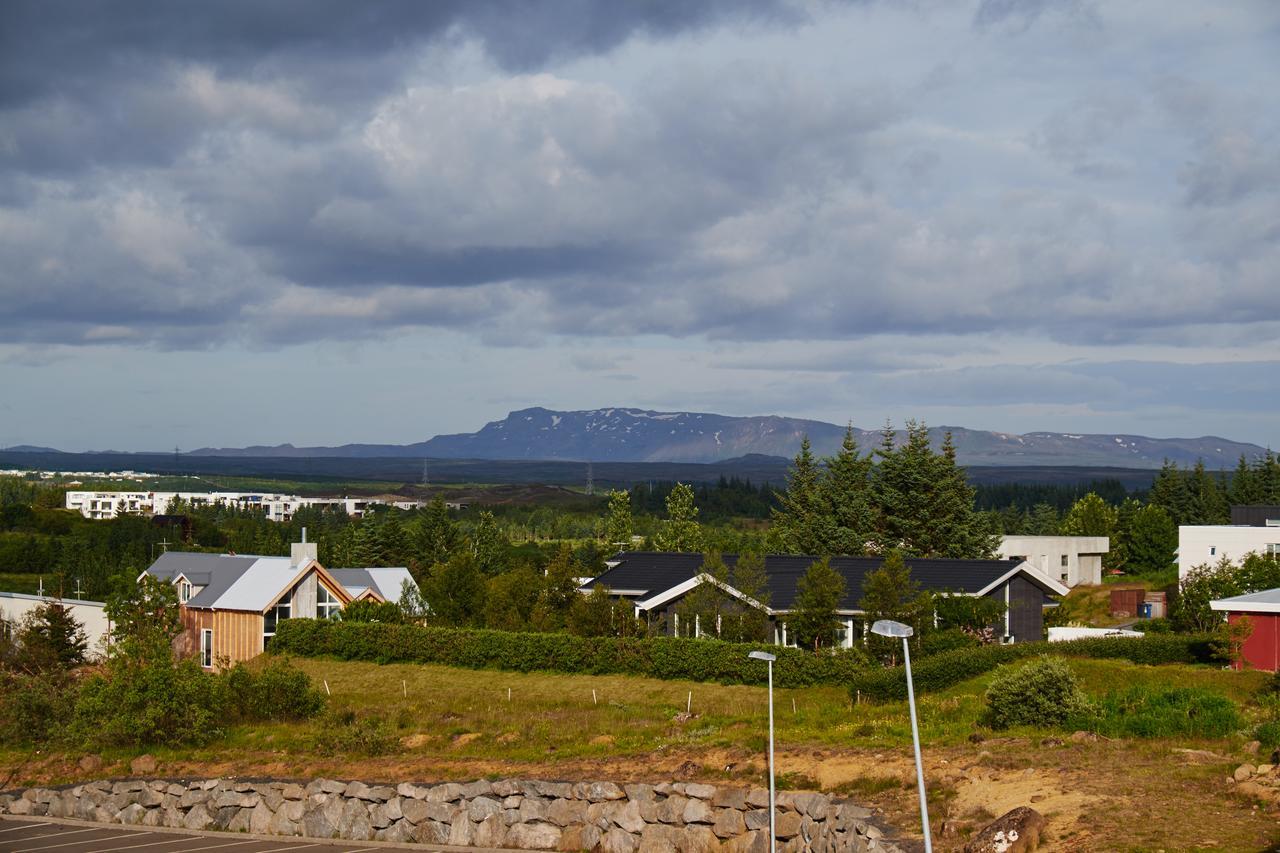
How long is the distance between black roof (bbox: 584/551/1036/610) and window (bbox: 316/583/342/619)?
11.1 metres

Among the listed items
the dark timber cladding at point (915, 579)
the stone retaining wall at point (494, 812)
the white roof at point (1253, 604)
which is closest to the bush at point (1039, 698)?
the stone retaining wall at point (494, 812)

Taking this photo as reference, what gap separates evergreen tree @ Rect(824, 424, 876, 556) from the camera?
240 feet

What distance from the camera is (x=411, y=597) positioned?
60.7 meters

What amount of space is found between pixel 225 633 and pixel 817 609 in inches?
984

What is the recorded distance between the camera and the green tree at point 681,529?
250 ft

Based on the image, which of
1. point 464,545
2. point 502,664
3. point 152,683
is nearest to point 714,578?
point 502,664

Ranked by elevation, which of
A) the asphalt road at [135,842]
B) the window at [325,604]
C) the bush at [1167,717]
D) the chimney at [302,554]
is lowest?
the asphalt road at [135,842]

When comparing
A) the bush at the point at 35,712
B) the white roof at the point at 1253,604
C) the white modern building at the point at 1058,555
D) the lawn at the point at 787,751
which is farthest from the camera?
the white modern building at the point at 1058,555

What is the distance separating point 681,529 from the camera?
76.7 meters

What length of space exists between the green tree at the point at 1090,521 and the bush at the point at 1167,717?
8094 cm

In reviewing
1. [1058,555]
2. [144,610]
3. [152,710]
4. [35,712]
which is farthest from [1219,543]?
[35,712]

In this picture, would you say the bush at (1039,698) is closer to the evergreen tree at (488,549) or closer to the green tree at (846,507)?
the green tree at (846,507)

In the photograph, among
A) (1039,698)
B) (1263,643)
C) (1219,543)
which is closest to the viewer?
(1039,698)

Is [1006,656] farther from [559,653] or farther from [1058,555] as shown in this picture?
[1058,555]
